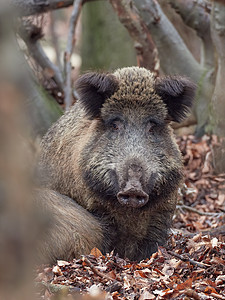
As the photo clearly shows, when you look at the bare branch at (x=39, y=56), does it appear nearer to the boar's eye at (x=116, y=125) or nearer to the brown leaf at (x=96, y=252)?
the boar's eye at (x=116, y=125)

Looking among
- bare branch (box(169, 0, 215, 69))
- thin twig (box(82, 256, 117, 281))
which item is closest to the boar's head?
thin twig (box(82, 256, 117, 281))

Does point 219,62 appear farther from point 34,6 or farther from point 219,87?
point 34,6

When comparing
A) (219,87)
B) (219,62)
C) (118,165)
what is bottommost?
(118,165)

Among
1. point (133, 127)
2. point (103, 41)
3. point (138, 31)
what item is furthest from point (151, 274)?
point (103, 41)

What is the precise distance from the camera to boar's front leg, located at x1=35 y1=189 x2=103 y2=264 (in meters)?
5.84

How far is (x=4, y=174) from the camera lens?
6.25 feet

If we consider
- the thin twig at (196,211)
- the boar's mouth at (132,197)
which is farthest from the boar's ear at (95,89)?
the thin twig at (196,211)

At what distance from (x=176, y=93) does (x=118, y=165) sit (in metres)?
1.23

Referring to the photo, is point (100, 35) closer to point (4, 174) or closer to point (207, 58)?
point (207, 58)

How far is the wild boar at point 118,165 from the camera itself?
19.6ft

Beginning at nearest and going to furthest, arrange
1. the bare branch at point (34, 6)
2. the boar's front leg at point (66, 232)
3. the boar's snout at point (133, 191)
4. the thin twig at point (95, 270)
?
the thin twig at point (95, 270) → the boar's snout at point (133, 191) → the boar's front leg at point (66, 232) → the bare branch at point (34, 6)

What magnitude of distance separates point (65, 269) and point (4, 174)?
3470 millimetres

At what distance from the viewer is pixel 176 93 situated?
6.39 m

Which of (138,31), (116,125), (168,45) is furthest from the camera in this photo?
(168,45)
